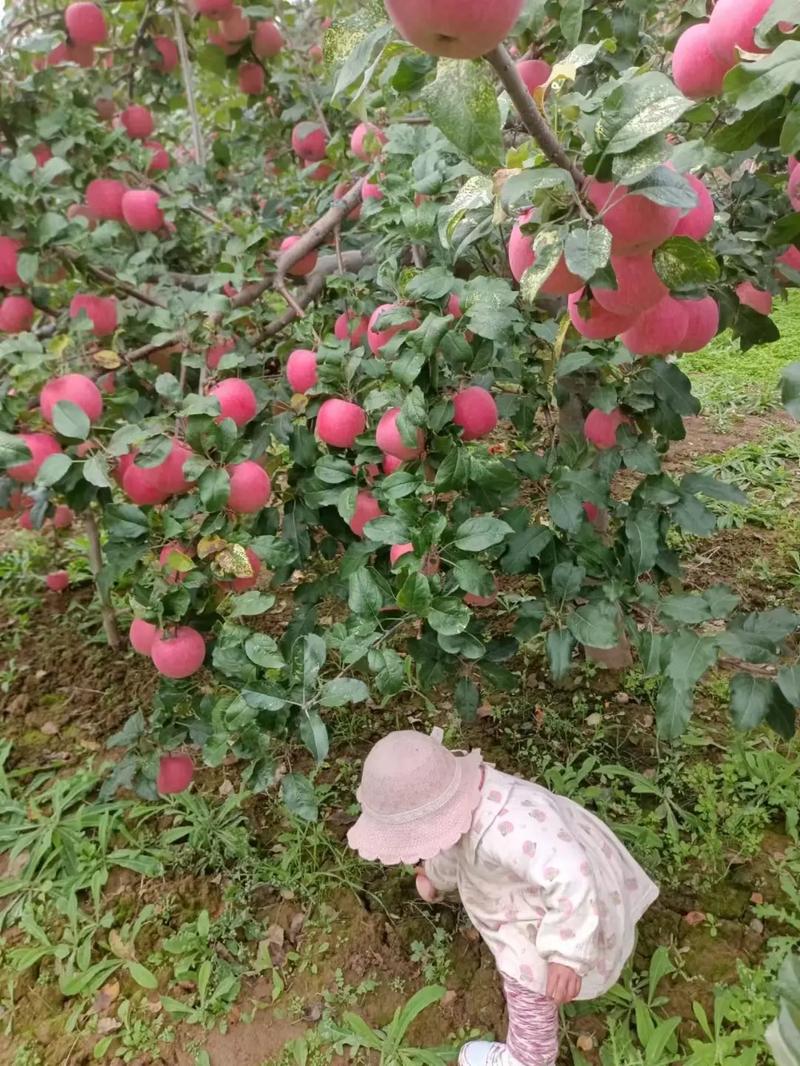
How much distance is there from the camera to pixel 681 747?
1.92m

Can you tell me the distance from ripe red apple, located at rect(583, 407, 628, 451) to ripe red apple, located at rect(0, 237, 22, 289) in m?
1.15

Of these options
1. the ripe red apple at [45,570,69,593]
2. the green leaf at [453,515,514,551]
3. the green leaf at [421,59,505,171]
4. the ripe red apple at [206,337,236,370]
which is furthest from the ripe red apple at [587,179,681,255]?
the ripe red apple at [45,570,69,593]

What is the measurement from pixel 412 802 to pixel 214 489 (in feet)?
1.87

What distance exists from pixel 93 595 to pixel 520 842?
6.57 ft

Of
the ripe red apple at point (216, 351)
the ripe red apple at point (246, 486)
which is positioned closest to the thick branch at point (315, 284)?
the ripe red apple at point (216, 351)

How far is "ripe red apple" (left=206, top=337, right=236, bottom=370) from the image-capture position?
61.6 inches

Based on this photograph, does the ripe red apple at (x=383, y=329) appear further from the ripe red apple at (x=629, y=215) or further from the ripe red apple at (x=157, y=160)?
the ripe red apple at (x=157, y=160)

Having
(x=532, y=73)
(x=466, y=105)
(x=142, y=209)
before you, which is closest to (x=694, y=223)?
(x=466, y=105)

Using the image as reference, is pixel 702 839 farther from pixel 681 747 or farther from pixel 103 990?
pixel 103 990

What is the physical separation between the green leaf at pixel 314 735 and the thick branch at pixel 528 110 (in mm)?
671

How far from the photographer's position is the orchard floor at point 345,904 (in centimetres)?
149

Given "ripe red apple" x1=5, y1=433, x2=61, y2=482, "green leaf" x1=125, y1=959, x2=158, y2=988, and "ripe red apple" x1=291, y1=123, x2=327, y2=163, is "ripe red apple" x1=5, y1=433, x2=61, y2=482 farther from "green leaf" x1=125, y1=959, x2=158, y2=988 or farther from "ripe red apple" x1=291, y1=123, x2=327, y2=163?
"ripe red apple" x1=291, y1=123, x2=327, y2=163

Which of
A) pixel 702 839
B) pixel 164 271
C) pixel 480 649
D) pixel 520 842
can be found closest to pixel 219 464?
pixel 480 649

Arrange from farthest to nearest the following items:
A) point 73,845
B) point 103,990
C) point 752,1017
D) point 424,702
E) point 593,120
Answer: point 424,702
point 73,845
point 103,990
point 752,1017
point 593,120
